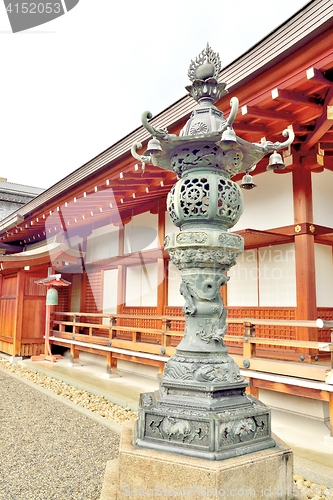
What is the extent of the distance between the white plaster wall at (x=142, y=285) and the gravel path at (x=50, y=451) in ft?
9.85

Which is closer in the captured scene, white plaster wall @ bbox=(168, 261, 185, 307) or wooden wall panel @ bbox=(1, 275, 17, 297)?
white plaster wall @ bbox=(168, 261, 185, 307)

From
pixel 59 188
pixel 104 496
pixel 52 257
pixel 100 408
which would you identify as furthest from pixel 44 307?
pixel 104 496

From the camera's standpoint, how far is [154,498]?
1.96m

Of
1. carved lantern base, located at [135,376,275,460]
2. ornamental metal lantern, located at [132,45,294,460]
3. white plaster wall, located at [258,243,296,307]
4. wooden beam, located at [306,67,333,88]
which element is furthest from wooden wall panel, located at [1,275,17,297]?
wooden beam, located at [306,67,333,88]

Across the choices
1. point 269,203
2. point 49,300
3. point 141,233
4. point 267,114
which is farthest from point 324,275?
point 49,300

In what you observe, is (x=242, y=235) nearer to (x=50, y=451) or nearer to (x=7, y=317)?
(x=50, y=451)

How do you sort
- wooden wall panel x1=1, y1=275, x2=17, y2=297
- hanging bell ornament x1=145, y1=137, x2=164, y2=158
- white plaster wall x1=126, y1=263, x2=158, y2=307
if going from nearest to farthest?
1. hanging bell ornament x1=145, y1=137, x2=164, y2=158
2. white plaster wall x1=126, y1=263, x2=158, y2=307
3. wooden wall panel x1=1, y1=275, x2=17, y2=297

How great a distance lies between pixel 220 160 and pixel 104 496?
84.9 inches

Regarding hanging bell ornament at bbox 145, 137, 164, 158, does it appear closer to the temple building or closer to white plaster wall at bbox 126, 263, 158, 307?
the temple building

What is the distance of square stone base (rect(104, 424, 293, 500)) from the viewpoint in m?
1.86

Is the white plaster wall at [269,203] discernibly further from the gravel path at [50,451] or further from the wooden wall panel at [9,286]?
the wooden wall panel at [9,286]

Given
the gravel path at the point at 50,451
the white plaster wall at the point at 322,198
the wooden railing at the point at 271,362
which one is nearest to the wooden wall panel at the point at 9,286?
the wooden railing at the point at 271,362

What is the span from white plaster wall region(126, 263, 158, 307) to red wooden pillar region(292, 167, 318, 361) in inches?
142

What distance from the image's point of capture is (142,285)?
28.2 feet
